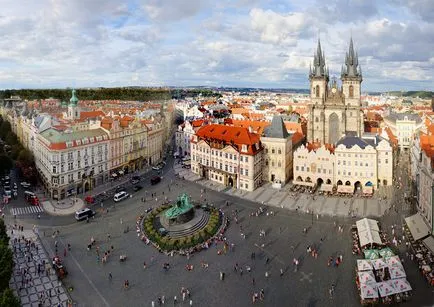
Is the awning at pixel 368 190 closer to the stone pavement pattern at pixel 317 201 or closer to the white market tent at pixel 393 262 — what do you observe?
the stone pavement pattern at pixel 317 201

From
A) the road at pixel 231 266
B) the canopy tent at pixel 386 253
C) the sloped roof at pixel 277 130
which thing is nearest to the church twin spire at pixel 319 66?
Answer: the sloped roof at pixel 277 130

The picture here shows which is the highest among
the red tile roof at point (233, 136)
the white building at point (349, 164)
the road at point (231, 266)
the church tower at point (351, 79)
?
the church tower at point (351, 79)

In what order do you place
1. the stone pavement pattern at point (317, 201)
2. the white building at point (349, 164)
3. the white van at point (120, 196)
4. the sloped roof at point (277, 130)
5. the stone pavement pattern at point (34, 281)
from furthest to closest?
the sloped roof at point (277, 130) < the white building at point (349, 164) < the white van at point (120, 196) < the stone pavement pattern at point (317, 201) < the stone pavement pattern at point (34, 281)

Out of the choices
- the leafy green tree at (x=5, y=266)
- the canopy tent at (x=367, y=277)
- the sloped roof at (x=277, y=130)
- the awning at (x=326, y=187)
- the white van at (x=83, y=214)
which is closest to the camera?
the leafy green tree at (x=5, y=266)

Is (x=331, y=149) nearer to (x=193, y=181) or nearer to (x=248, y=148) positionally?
(x=248, y=148)

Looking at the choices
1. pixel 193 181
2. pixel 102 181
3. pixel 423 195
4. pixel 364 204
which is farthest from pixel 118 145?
pixel 423 195

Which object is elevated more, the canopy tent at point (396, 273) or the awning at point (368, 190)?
the awning at point (368, 190)

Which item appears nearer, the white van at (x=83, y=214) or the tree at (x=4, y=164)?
the white van at (x=83, y=214)

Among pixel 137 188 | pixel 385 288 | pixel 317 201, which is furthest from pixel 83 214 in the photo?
pixel 385 288
